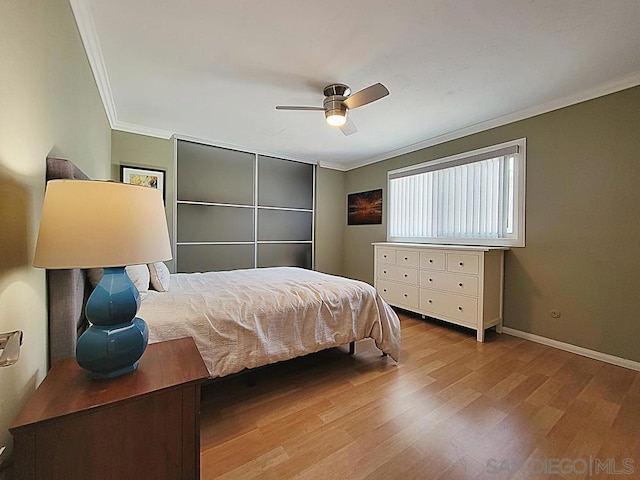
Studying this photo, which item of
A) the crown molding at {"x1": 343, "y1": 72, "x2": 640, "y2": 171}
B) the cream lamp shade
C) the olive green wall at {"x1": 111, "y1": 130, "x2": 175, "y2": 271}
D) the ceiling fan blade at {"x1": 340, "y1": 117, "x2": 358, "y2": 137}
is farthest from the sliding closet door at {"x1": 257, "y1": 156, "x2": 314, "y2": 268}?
the cream lamp shade

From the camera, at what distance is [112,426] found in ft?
2.82

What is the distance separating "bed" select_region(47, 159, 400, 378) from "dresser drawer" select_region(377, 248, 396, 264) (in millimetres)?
1561

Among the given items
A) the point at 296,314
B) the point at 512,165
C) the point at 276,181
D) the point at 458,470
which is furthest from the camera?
the point at 276,181

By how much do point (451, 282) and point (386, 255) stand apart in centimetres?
103

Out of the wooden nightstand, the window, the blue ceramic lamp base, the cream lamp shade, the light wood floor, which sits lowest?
the light wood floor

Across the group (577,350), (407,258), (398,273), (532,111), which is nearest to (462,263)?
(407,258)

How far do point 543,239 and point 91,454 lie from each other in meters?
3.71

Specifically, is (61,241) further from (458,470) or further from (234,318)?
(458,470)

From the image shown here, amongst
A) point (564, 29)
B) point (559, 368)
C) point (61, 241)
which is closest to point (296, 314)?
point (61, 241)

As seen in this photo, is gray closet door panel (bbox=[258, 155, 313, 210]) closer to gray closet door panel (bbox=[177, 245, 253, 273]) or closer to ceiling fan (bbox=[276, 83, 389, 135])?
gray closet door panel (bbox=[177, 245, 253, 273])

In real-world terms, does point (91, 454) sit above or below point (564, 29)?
below

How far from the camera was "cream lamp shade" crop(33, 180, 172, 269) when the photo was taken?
2.77 ft

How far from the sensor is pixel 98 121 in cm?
249

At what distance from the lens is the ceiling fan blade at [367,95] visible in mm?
2053
